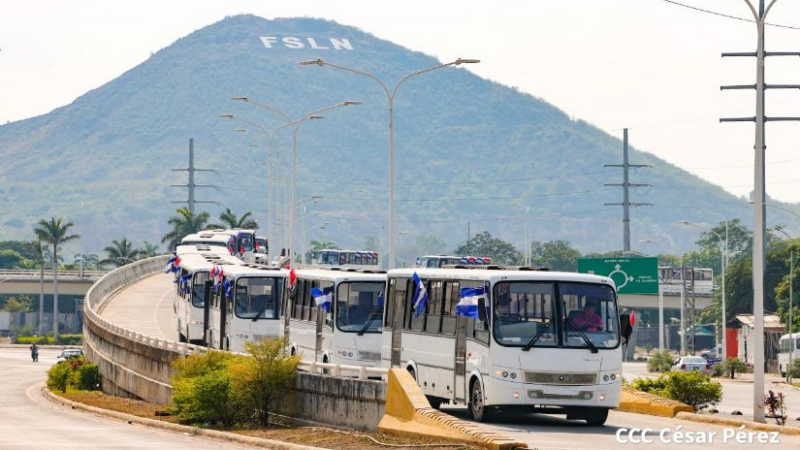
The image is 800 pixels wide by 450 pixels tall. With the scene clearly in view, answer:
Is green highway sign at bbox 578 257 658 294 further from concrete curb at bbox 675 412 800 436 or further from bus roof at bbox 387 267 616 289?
bus roof at bbox 387 267 616 289

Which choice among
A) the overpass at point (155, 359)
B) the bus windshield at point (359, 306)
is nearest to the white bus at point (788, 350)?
the overpass at point (155, 359)

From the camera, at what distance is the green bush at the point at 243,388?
3634 centimetres

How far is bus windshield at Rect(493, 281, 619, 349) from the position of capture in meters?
29.9

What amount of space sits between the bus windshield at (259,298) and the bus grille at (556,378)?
2073 centimetres

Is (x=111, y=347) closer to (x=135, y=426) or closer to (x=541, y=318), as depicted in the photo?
(x=135, y=426)

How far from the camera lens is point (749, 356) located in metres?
122

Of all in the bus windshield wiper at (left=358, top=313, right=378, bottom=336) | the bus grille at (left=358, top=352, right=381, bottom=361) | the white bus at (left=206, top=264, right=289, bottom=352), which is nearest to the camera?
the bus grille at (left=358, top=352, right=381, bottom=361)

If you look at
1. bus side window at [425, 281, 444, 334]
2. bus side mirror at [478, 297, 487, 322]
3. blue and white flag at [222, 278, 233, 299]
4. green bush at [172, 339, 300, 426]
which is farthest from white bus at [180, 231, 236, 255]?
bus side mirror at [478, 297, 487, 322]

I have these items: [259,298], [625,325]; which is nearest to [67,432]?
[259,298]

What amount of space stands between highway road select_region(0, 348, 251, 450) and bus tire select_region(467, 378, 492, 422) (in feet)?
16.5

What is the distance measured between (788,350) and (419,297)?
66804 mm

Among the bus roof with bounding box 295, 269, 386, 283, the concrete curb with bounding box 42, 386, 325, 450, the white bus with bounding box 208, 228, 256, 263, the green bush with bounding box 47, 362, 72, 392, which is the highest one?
the white bus with bounding box 208, 228, 256, 263

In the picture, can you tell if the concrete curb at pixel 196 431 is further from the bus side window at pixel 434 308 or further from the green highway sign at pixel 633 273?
the green highway sign at pixel 633 273

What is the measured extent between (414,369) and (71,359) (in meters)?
50.1
